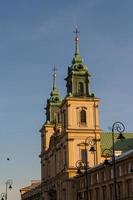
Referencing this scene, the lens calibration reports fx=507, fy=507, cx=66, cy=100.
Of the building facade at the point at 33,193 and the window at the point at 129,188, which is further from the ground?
the building facade at the point at 33,193

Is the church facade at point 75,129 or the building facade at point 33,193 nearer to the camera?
the church facade at point 75,129

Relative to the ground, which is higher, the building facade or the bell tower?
→ the bell tower

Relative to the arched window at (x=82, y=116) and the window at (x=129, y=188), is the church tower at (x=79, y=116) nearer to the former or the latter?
the arched window at (x=82, y=116)

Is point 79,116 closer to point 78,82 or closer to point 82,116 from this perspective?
point 82,116

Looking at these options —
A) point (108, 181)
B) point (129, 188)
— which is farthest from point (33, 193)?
point (129, 188)

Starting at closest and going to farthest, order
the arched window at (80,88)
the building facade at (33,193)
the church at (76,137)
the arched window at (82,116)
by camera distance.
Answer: the church at (76,137), the arched window at (82,116), the arched window at (80,88), the building facade at (33,193)

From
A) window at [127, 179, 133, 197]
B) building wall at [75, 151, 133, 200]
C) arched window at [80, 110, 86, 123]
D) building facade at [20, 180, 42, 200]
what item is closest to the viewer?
window at [127, 179, 133, 197]

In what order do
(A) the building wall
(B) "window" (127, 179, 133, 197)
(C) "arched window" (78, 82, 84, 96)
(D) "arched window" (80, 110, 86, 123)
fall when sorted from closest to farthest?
(B) "window" (127, 179, 133, 197)
(A) the building wall
(D) "arched window" (80, 110, 86, 123)
(C) "arched window" (78, 82, 84, 96)

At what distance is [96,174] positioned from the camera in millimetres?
88125

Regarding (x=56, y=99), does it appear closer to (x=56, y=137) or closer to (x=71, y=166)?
(x=56, y=137)

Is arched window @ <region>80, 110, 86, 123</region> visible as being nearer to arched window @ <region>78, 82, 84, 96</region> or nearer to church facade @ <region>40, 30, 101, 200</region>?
church facade @ <region>40, 30, 101, 200</region>

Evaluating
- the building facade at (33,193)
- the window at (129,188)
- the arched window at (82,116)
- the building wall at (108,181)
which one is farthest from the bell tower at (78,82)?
the building facade at (33,193)

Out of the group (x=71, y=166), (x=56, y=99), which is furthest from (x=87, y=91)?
(x=56, y=99)

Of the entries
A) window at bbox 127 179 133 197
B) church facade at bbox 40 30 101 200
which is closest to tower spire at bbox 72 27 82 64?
church facade at bbox 40 30 101 200
